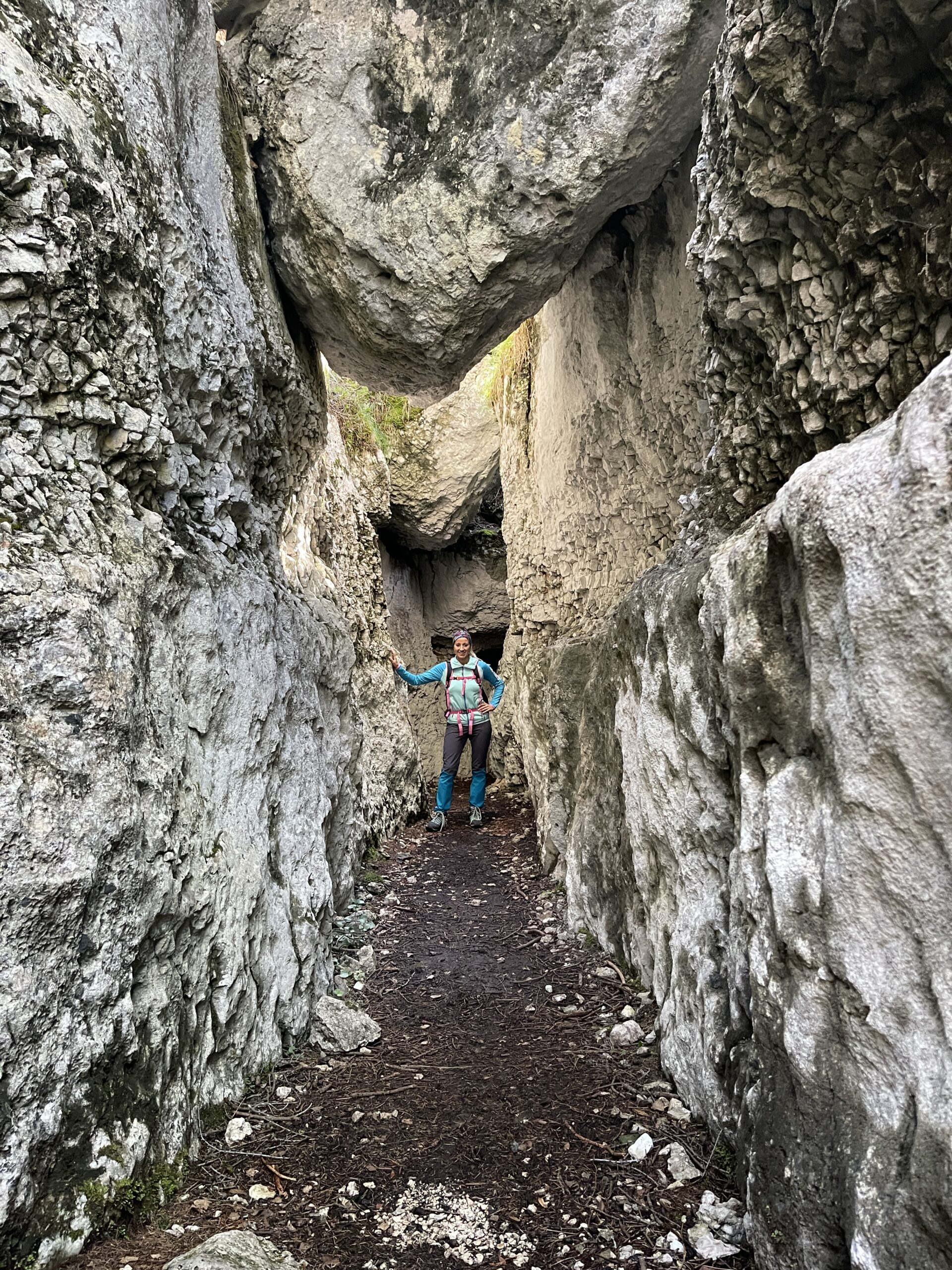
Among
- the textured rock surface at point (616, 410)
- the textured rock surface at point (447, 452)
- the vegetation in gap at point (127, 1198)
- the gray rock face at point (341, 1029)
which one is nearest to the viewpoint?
the vegetation in gap at point (127, 1198)

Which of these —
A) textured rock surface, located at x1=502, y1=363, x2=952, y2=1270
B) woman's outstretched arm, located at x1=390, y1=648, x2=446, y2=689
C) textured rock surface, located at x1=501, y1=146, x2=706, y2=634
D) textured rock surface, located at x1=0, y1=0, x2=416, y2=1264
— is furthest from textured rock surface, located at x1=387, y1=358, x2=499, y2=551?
textured rock surface, located at x1=502, y1=363, x2=952, y2=1270

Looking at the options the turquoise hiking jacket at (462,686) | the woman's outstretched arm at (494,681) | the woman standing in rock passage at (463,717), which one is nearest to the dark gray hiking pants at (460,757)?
the woman standing in rock passage at (463,717)

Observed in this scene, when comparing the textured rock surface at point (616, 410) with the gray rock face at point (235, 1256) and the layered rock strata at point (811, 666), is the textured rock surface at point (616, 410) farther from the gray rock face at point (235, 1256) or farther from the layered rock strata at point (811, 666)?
the gray rock face at point (235, 1256)

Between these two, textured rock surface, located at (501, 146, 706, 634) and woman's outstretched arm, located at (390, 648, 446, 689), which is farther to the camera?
woman's outstretched arm, located at (390, 648, 446, 689)

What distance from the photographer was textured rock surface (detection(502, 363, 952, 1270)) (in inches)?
74.1

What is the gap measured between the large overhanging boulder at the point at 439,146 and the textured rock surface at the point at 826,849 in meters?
3.07

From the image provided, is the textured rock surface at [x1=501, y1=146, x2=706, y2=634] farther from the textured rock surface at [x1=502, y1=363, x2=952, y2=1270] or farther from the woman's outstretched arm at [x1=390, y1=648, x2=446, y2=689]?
the textured rock surface at [x1=502, y1=363, x2=952, y2=1270]

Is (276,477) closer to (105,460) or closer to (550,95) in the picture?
(105,460)

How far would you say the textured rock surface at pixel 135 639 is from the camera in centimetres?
268

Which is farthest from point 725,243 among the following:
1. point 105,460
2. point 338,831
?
point 338,831

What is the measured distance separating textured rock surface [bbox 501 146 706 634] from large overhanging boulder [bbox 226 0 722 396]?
0.49 meters

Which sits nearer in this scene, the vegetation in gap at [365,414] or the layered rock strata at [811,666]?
the layered rock strata at [811,666]

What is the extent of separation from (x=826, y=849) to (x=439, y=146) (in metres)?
5.31

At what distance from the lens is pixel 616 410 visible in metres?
6.43
